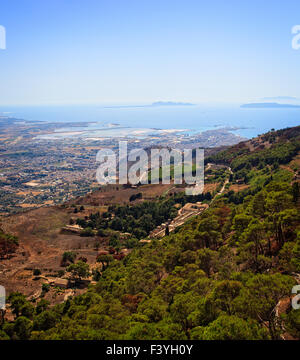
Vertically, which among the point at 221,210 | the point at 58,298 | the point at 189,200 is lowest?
the point at 58,298

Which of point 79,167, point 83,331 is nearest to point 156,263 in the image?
point 83,331

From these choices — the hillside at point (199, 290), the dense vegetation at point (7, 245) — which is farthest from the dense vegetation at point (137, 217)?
the dense vegetation at point (7, 245)

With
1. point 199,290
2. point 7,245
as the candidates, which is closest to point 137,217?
point 7,245

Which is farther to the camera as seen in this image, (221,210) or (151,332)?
(221,210)

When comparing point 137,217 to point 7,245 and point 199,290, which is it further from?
point 199,290

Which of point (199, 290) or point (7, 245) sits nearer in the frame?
point (199, 290)

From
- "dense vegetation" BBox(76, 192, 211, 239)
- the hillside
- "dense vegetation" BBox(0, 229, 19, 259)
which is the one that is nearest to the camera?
the hillside

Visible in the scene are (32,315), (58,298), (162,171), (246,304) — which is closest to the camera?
(246,304)

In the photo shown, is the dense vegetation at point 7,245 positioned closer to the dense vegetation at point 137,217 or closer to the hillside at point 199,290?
the hillside at point 199,290

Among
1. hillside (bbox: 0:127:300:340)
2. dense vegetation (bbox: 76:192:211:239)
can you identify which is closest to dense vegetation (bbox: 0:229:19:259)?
hillside (bbox: 0:127:300:340)

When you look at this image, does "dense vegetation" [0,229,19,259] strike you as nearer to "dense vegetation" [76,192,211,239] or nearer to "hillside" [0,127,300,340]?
"hillside" [0,127,300,340]
